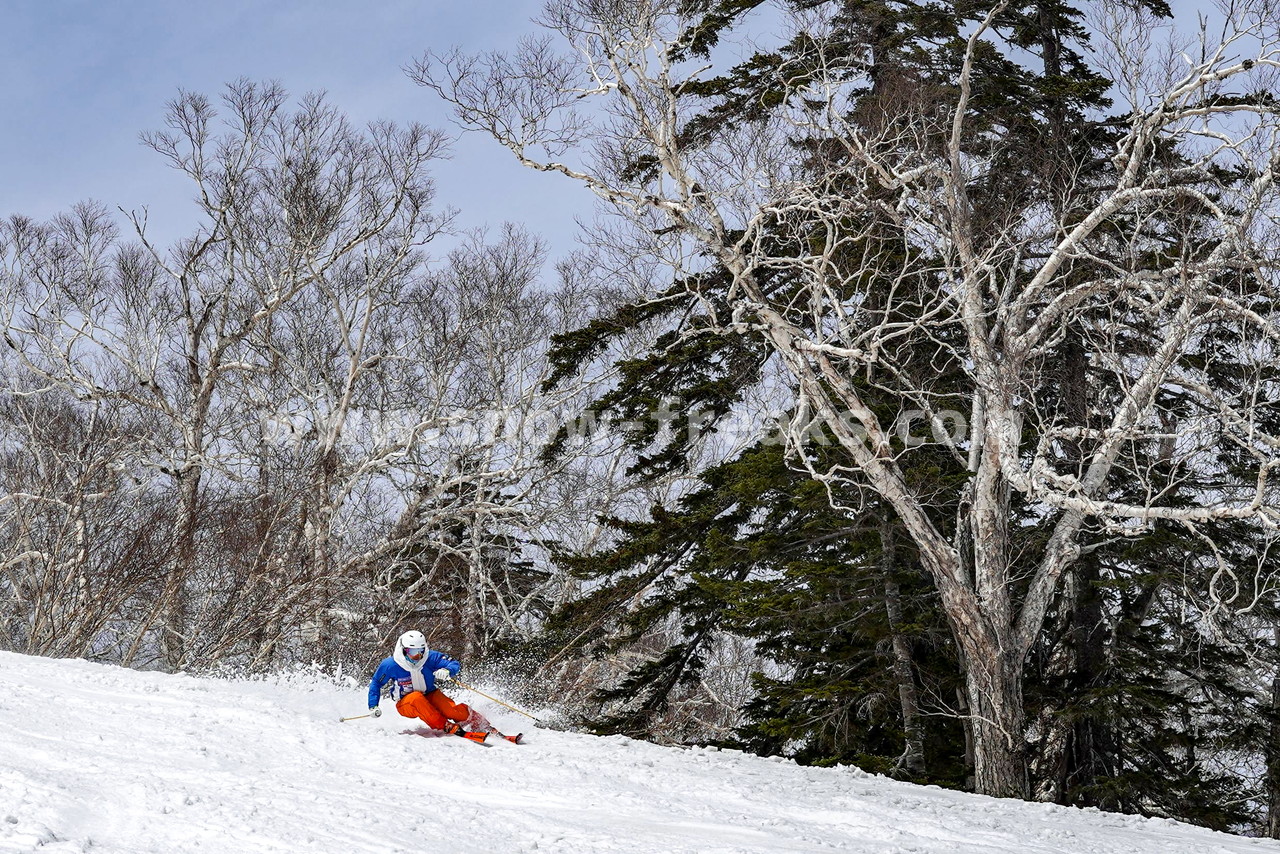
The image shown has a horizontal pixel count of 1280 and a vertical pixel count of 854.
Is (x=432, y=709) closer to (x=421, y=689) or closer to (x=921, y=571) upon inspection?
(x=421, y=689)

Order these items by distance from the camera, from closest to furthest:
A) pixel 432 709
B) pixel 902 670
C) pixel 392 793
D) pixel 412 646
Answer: pixel 392 793 → pixel 432 709 → pixel 412 646 → pixel 902 670

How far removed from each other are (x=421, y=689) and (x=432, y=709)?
0.35m

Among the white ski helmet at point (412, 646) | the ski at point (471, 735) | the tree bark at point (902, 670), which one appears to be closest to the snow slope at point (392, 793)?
the ski at point (471, 735)

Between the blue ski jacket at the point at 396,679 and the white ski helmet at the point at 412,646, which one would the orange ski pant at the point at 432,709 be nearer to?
the blue ski jacket at the point at 396,679

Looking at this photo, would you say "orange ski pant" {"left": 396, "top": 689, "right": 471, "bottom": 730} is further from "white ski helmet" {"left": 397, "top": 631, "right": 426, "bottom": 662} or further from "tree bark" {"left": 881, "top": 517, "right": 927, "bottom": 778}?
"tree bark" {"left": 881, "top": 517, "right": 927, "bottom": 778}

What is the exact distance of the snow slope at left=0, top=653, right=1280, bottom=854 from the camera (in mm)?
4855

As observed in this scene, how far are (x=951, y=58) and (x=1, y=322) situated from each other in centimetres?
1871

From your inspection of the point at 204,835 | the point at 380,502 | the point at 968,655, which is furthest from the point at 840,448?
the point at 380,502

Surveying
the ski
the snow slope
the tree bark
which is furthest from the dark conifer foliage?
the ski

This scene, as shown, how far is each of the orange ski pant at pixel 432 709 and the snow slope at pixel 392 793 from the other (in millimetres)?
241

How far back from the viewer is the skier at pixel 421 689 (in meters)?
8.70

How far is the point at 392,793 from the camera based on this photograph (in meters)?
6.09

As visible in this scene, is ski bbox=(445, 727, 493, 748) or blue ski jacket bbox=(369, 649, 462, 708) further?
blue ski jacket bbox=(369, 649, 462, 708)

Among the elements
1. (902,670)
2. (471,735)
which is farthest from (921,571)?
(471,735)
